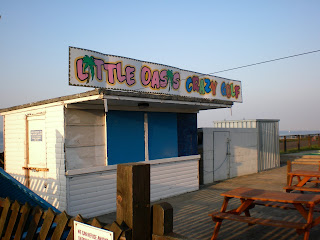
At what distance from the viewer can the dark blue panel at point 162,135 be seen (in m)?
10.2

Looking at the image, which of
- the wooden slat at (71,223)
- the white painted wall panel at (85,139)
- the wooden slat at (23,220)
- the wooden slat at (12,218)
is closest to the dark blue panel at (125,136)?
the white painted wall panel at (85,139)

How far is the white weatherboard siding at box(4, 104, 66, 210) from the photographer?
8.12 m

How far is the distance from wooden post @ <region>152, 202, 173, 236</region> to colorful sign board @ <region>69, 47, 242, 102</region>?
6.15 metres

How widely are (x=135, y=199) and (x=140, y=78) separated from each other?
814cm

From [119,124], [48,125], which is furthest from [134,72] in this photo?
[48,125]

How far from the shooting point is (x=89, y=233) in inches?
100

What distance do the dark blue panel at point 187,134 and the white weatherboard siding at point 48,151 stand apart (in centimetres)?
458

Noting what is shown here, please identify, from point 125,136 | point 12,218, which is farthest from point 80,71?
point 12,218

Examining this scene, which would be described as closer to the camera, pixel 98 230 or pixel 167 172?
pixel 98 230

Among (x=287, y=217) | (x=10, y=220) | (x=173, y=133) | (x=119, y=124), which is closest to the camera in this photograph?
(x=10, y=220)

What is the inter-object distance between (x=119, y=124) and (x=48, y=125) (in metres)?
2.01

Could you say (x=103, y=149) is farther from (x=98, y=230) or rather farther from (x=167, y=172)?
(x=98, y=230)

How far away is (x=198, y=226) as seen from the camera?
22.7 feet

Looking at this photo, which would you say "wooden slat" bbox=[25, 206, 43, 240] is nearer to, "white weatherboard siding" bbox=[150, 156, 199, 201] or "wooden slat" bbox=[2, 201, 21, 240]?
"wooden slat" bbox=[2, 201, 21, 240]
